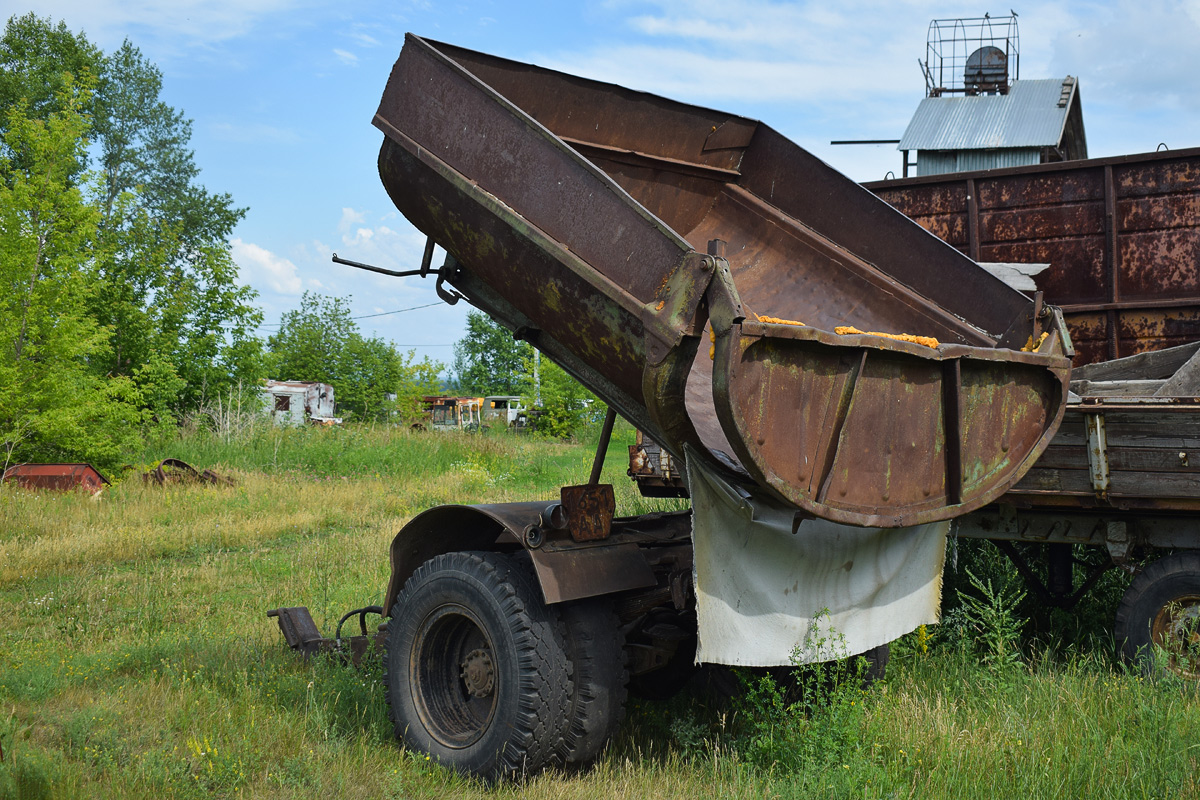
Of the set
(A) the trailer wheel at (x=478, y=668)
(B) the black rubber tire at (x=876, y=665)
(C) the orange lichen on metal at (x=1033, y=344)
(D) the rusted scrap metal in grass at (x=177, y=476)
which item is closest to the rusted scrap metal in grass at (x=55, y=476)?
(D) the rusted scrap metal in grass at (x=177, y=476)

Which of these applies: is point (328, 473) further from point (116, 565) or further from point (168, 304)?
point (116, 565)

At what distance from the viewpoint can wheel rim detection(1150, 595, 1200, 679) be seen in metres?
4.41

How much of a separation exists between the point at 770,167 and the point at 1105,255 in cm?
391

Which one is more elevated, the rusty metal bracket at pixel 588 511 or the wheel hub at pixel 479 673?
the rusty metal bracket at pixel 588 511

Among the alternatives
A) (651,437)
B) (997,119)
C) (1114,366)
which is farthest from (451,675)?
(997,119)

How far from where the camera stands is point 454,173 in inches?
144

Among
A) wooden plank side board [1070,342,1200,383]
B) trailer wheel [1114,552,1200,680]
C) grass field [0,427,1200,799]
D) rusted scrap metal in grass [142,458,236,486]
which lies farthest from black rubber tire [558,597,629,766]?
rusted scrap metal in grass [142,458,236,486]

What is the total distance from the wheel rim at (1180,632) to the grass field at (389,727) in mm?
267

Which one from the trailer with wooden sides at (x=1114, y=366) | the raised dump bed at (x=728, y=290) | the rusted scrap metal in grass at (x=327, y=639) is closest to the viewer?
the raised dump bed at (x=728, y=290)

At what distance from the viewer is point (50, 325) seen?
1216 cm

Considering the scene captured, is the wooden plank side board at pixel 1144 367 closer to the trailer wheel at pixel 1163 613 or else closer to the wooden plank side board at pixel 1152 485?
the wooden plank side board at pixel 1152 485

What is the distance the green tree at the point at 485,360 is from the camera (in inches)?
2670

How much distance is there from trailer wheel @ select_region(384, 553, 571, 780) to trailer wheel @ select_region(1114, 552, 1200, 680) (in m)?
3.07

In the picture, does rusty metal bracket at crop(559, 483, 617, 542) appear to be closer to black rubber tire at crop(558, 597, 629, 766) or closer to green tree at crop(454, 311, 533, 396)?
black rubber tire at crop(558, 597, 629, 766)
